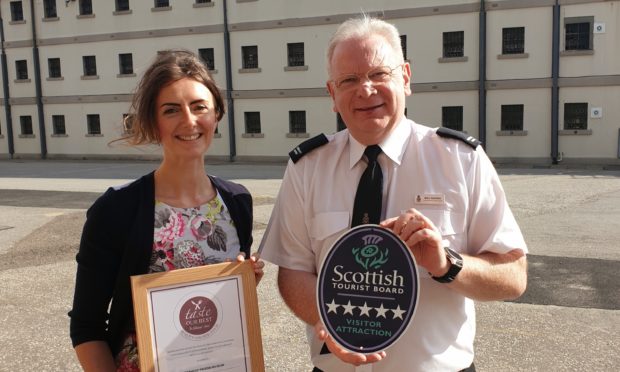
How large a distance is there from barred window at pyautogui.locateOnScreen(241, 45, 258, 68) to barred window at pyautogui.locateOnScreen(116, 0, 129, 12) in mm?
7254

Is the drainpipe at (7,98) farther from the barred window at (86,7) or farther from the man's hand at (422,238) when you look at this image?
the man's hand at (422,238)

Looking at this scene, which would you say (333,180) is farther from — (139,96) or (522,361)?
(522,361)

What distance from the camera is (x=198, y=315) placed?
6.50 feet

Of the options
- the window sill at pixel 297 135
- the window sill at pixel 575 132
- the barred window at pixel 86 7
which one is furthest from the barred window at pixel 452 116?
the barred window at pixel 86 7

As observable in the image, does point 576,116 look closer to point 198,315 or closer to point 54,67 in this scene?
point 198,315

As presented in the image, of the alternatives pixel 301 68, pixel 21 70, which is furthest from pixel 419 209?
pixel 21 70

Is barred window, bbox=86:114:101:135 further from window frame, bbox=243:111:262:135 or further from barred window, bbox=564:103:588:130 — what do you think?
barred window, bbox=564:103:588:130

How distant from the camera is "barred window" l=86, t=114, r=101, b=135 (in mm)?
30391

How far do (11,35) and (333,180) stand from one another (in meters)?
35.5

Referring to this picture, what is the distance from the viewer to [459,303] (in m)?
2.04

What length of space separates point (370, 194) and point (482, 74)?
22.6 meters

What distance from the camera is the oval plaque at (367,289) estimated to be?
1754 mm

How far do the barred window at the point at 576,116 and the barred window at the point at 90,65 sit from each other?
2366cm

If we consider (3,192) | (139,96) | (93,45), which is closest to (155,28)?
(93,45)
